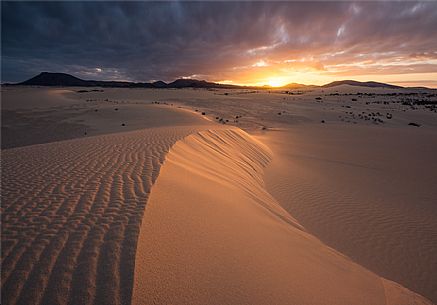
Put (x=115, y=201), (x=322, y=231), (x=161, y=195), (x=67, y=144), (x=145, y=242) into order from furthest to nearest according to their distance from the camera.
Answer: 1. (x=67, y=144)
2. (x=322, y=231)
3. (x=161, y=195)
4. (x=115, y=201)
5. (x=145, y=242)

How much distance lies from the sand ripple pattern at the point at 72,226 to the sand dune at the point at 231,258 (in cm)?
22

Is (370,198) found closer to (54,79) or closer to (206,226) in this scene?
(206,226)

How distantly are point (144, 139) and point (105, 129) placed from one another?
7267 mm

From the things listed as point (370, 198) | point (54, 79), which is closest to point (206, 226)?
point (370, 198)

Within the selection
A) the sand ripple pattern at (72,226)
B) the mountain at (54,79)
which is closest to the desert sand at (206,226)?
the sand ripple pattern at (72,226)

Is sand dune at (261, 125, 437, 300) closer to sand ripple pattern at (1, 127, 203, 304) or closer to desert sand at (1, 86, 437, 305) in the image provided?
desert sand at (1, 86, 437, 305)

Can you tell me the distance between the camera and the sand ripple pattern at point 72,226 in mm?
2195

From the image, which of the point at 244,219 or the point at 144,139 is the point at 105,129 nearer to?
the point at 144,139

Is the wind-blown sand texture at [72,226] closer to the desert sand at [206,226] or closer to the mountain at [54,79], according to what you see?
the desert sand at [206,226]

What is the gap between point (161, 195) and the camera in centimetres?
402

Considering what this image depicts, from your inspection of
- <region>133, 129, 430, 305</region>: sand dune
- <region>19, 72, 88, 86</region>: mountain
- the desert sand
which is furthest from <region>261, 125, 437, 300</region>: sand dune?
<region>19, 72, 88, 86</region>: mountain

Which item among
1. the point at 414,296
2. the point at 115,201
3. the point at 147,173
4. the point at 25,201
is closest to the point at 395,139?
the point at 414,296

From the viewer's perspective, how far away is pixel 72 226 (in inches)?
123

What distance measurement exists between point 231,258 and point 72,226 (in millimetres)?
2074
